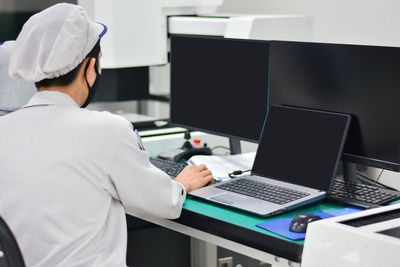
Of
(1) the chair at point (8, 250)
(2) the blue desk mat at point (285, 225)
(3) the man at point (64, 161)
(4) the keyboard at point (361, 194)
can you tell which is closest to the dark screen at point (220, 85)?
(4) the keyboard at point (361, 194)

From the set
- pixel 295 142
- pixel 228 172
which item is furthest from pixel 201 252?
pixel 295 142

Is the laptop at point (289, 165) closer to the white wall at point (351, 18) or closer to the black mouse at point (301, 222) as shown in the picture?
the black mouse at point (301, 222)

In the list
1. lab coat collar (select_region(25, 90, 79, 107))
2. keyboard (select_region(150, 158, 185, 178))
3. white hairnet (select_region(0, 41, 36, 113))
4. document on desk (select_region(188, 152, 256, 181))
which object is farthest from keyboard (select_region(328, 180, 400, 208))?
white hairnet (select_region(0, 41, 36, 113))

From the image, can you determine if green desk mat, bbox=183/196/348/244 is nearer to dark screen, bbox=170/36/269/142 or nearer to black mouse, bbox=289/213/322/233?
black mouse, bbox=289/213/322/233

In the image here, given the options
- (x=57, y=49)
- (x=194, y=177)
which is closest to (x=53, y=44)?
(x=57, y=49)

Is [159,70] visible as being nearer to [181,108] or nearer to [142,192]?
[181,108]

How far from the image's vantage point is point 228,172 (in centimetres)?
211

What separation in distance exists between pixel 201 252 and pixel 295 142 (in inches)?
33.1

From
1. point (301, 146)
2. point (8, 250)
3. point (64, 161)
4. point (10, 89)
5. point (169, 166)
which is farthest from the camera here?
point (10, 89)

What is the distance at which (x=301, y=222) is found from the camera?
1.55 metres

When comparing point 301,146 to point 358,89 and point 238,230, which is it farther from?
point 238,230

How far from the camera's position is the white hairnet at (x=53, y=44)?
151 centimetres

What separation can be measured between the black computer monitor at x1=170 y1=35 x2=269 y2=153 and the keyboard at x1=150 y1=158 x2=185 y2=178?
0.19 metres

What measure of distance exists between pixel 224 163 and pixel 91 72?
2.40 feet
